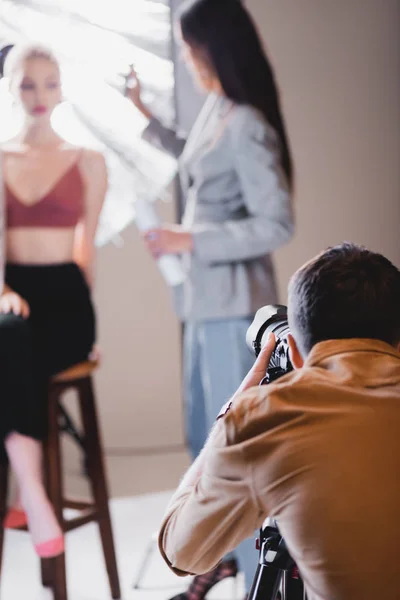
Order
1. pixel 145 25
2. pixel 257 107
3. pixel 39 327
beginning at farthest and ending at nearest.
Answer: pixel 145 25 → pixel 257 107 → pixel 39 327

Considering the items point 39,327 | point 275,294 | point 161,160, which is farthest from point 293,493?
point 161,160

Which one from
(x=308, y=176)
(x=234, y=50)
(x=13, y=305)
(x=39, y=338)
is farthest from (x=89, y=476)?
(x=308, y=176)

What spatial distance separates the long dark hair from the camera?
212 centimetres

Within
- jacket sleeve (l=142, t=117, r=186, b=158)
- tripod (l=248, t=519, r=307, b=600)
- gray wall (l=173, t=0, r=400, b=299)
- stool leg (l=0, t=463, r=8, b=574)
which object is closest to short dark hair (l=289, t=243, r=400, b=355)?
tripod (l=248, t=519, r=307, b=600)

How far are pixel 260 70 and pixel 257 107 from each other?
11cm

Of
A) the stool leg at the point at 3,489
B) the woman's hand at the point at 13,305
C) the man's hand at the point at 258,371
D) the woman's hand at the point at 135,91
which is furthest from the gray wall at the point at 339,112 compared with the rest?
the man's hand at the point at 258,371

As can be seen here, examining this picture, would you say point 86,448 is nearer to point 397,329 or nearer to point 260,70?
point 260,70

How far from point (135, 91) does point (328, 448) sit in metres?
2.02

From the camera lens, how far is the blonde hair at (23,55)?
204 centimetres

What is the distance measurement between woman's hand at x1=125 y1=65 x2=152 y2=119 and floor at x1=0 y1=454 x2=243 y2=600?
1.26 m

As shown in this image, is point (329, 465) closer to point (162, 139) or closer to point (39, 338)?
point (39, 338)

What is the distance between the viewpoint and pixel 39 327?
1931mm

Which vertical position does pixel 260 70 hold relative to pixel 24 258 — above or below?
above

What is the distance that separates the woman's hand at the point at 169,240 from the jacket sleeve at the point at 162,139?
1.23 ft
